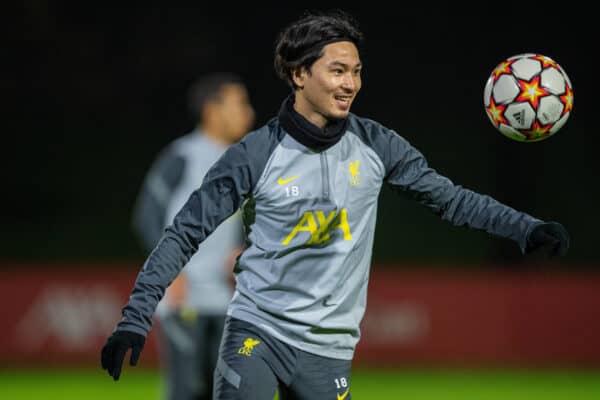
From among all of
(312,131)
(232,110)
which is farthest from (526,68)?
(232,110)

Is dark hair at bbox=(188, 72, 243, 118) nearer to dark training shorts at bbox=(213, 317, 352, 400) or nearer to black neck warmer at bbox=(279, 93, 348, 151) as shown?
black neck warmer at bbox=(279, 93, 348, 151)

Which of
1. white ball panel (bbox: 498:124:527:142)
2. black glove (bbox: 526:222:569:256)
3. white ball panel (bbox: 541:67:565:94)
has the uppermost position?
white ball panel (bbox: 541:67:565:94)

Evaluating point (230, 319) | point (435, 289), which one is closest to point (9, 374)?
point (435, 289)

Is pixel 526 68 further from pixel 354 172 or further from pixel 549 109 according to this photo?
pixel 354 172

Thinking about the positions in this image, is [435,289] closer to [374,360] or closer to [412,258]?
[374,360]

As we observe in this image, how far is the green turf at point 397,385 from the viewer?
9.05 meters

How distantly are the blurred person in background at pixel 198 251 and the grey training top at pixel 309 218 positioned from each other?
217 cm

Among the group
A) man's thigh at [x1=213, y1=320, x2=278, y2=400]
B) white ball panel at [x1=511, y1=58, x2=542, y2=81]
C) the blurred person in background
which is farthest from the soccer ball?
the blurred person in background

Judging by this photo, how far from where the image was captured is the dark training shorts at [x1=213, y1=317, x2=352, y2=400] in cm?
390

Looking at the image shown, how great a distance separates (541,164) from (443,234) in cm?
187

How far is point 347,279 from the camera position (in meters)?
4.12

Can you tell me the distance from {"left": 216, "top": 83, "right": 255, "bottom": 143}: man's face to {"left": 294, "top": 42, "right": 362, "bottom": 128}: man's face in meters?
2.37

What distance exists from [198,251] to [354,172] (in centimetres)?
258

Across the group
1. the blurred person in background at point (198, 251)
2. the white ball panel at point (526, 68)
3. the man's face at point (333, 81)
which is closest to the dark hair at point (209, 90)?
→ the blurred person in background at point (198, 251)
